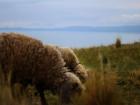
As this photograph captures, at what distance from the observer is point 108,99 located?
7.18 m

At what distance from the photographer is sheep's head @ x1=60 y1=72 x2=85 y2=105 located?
7.82 m

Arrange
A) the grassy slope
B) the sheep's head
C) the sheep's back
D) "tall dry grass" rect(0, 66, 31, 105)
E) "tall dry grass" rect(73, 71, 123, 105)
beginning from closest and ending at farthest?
"tall dry grass" rect(0, 66, 31, 105)
"tall dry grass" rect(73, 71, 123, 105)
the sheep's back
the sheep's head
the grassy slope

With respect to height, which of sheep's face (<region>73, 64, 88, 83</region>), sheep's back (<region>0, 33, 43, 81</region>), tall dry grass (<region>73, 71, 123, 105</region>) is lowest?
tall dry grass (<region>73, 71, 123, 105</region>)

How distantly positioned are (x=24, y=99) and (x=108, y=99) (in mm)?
1161

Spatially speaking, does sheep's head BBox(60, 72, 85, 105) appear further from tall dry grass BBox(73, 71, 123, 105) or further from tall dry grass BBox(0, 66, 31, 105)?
tall dry grass BBox(0, 66, 31, 105)

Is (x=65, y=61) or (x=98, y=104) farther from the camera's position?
(x=65, y=61)

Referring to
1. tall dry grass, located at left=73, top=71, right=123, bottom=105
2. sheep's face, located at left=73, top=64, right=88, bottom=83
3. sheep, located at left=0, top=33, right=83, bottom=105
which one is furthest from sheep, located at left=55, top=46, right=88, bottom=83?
tall dry grass, located at left=73, top=71, right=123, bottom=105

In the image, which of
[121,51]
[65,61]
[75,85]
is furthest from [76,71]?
[121,51]

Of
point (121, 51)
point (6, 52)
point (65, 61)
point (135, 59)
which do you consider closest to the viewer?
point (6, 52)

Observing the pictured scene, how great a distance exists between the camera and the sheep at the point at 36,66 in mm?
7676

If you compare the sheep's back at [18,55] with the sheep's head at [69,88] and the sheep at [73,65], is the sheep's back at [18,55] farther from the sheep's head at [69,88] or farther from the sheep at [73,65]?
the sheep at [73,65]

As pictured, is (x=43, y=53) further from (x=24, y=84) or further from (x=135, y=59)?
(x=135, y=59)

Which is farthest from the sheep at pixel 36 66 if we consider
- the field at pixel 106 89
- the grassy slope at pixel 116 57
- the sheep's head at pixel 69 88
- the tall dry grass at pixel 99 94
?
the grassy slope at pixel 116 57

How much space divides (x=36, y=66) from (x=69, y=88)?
596 millimetres
